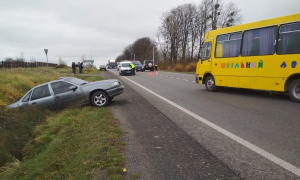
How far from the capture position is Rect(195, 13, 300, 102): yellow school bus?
28.7 ft

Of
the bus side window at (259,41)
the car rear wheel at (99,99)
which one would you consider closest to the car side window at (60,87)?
the car rear wheel at (99,99)

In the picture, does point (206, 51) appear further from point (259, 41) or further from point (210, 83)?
point (259, 41)

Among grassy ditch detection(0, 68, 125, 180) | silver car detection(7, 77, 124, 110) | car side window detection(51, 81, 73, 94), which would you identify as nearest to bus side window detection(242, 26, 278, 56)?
silver car detection(7, 77, 124, 110)

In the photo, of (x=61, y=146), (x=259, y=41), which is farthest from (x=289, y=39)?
(x=61, y=146)

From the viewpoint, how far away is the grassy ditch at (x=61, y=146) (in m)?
3.71

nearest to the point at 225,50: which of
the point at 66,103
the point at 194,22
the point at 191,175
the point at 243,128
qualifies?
the point at 243,128

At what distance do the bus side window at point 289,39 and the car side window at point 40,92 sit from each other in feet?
29.2

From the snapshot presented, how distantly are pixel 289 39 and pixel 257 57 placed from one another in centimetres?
148

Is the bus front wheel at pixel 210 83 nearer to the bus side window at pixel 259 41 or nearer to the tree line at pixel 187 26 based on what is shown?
the bus side window at pixel 259 41

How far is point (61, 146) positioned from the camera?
4883mm

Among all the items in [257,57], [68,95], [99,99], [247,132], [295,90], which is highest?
[257,57]

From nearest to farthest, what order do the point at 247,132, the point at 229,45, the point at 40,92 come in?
the point at 247,132, the point at 40,92, the point at 229,45

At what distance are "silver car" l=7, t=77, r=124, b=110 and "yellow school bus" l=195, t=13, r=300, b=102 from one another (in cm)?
558

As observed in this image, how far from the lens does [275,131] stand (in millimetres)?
5266
